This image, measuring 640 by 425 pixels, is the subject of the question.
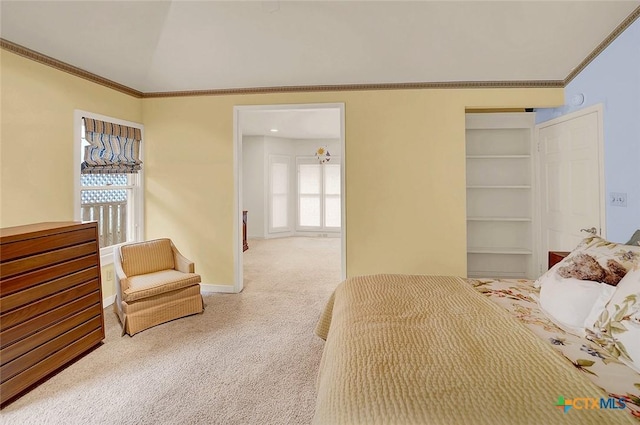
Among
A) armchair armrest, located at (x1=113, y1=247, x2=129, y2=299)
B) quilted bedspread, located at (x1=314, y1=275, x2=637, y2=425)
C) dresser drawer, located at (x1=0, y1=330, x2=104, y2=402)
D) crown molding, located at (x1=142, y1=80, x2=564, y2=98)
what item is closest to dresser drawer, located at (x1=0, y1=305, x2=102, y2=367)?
dresser drawer, located at (x1=0, y1=330, x2=104, y2=402)

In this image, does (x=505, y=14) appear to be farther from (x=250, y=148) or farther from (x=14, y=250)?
(x=250, y=148)

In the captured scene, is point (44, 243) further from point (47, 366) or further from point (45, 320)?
point (47, 366)

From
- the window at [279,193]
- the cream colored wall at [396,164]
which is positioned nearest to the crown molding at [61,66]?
the cream colored wall at [396,164]

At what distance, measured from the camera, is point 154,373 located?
7.25 ft

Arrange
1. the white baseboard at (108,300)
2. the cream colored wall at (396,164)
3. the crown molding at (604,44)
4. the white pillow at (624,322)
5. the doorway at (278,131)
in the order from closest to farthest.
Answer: the white pillow at (624,322) < the crown molding at (604,44) < the white baseboard at (108,300) < the cream colored wall at (396,164) < the doorway at (278,131)

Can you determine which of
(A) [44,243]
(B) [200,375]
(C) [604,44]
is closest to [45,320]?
(A) [44,243]

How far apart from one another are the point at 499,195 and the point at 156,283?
13.4ft

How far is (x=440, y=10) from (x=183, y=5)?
2274 millimetres

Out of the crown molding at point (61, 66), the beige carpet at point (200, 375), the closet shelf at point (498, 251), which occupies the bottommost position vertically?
the beige carpet at point (200, 375)

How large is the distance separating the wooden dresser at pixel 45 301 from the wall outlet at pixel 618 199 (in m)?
4.38

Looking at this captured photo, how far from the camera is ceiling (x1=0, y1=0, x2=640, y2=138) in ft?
8.70

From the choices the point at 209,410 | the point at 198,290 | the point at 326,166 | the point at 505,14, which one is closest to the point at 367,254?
the point at 198,290

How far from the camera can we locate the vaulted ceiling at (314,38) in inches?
104

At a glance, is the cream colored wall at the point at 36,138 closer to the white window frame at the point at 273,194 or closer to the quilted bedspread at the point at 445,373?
the quilted bedspread at the point at 445,373
